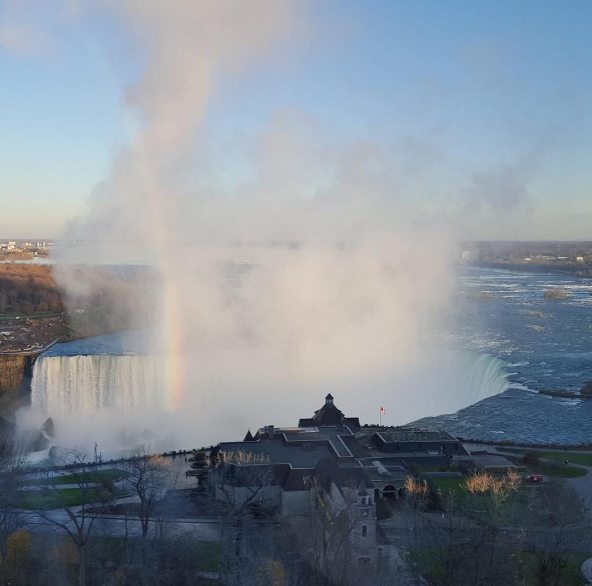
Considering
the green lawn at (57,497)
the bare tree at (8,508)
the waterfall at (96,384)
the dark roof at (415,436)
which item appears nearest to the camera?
the bare tree at (8,508)

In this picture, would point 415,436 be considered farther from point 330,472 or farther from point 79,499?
point 79,499

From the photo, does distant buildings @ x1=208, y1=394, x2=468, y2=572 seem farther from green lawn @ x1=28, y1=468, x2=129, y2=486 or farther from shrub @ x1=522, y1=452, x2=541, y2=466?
green lawn @ x1=28, y1=468, x2=129, y2=486

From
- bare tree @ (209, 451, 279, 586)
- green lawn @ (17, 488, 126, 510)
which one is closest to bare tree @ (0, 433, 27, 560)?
green lawn @ (17, 488, 126, 510)

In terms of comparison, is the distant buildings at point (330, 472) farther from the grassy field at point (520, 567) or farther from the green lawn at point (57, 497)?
the green lawn at point (57, 497)

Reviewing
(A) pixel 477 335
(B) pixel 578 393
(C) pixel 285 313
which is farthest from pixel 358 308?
(B) pixel 578 393

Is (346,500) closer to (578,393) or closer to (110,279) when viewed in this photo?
(578,393)

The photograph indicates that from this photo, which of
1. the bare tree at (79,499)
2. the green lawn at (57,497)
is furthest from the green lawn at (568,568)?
the green lawn at (57,497)
